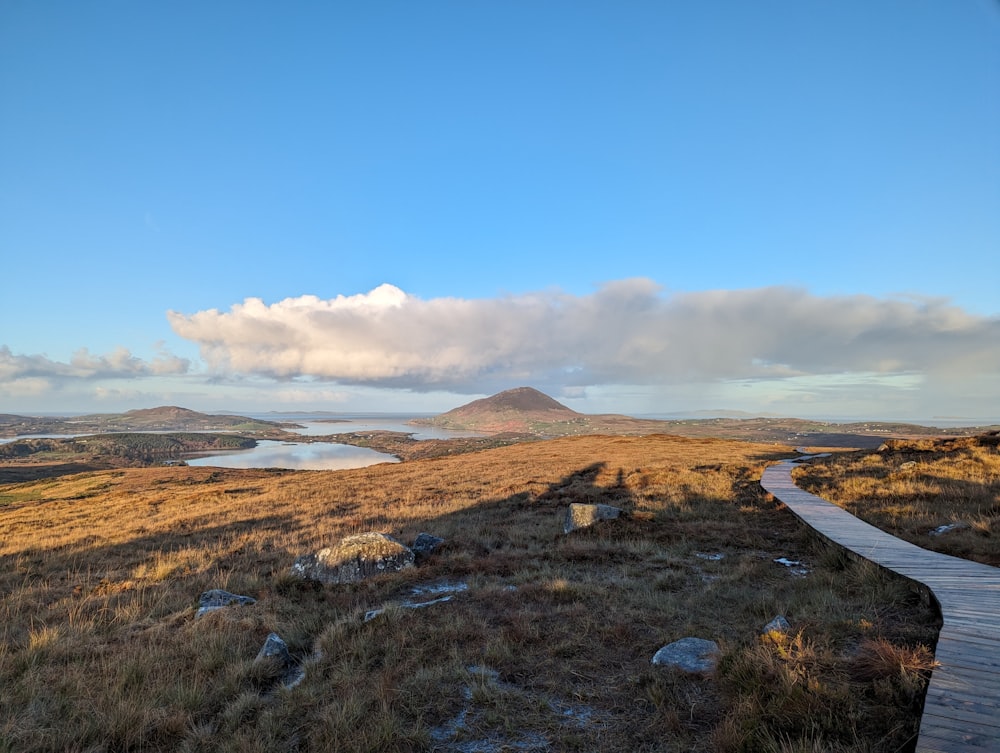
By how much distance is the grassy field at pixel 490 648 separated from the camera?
438 cm

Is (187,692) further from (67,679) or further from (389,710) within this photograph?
(389,710)

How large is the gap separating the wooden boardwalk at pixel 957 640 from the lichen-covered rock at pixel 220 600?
389 inches

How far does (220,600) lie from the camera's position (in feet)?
28.7

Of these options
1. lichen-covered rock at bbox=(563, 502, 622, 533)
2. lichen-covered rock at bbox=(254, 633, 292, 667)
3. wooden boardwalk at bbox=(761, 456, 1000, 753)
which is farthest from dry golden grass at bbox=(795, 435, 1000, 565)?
lichen-covered rock at bbox=(254, 633, 292, 667)

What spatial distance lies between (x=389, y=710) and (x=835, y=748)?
160 inches

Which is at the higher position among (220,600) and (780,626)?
(780,626)

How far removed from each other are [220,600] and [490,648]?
5.87 meters

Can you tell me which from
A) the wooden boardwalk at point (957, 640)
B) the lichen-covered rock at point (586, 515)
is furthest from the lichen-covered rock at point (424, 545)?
the wooden boardwalk at point (957, 640)

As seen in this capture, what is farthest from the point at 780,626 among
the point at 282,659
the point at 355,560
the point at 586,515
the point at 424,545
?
the point at 586,515

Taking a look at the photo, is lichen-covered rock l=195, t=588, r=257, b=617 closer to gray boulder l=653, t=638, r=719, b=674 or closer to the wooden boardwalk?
gray boulder l=653, t=638, r=719, b=674

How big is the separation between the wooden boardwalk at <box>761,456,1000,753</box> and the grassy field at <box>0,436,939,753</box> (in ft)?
0.68

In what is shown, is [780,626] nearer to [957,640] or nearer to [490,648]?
[957,640]

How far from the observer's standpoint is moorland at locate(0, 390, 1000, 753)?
4.39 metres

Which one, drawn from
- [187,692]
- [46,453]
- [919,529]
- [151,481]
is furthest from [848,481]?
[46,453]
